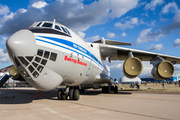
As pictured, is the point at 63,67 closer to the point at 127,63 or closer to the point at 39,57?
the point at 39,57

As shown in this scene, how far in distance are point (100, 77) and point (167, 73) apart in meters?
4.68

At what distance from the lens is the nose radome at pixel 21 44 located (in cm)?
A: 449

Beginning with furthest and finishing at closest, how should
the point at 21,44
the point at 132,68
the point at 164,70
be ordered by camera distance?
the point at 164,70 < the point at 132,68 < the point at 21,44

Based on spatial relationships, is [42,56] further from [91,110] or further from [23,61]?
[91,110]

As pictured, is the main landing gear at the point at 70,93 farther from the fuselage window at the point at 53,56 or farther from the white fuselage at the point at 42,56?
the fuselage window at the point at 53,56

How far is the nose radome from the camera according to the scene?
4.49 metres

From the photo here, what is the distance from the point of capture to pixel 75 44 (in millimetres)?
6605

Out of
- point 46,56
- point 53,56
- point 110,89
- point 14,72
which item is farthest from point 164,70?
point 14,72

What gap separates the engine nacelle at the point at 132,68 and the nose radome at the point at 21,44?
20.0 ft

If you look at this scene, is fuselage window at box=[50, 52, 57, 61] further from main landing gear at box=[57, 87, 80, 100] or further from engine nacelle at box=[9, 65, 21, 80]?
engine nacelle at box=[9, 65, 21, 80]

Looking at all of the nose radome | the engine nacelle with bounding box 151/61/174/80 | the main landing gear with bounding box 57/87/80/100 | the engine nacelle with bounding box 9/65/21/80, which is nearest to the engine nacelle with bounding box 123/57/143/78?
the engine nacelle with bounding box 151/61/174/80

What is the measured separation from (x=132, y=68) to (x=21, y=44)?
22.2 ft

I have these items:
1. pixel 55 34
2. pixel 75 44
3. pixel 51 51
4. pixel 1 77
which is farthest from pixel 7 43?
pixel 1 77

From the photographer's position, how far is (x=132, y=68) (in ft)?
29.8
